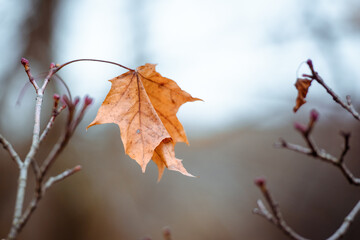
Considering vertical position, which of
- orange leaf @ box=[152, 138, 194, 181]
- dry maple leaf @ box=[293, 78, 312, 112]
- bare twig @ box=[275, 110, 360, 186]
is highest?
dry maple leaf @ box=[293, 78, 312, 112]

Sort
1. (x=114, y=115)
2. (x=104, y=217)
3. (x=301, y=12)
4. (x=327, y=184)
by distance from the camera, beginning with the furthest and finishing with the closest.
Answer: (x=301, y=12)
(x=104, y=217)
(x=327, y=184)
(x=114, y=115)

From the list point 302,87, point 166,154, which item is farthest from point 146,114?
point 302,87

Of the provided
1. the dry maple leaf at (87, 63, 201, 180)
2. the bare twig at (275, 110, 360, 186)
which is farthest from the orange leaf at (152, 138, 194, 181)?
the bare twig at (275, 110, 360, 186)

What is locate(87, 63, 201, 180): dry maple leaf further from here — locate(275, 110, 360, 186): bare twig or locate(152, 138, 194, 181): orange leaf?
locate(275, 110, 360, 186): bare twig

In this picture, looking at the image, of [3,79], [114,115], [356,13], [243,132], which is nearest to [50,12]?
[3,79]

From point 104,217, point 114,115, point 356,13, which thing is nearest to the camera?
point 114,115

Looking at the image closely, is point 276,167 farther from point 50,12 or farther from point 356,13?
point 50,12

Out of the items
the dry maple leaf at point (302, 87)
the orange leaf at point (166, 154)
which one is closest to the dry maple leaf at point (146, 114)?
the orange leaf at point (166, 154)

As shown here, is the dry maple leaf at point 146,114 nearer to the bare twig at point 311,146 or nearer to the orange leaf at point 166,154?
the orange leaf at point 166,154
